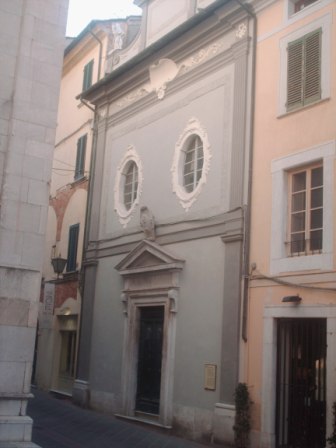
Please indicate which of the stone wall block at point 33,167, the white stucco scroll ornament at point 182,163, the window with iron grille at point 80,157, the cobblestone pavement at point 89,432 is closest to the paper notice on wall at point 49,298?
the cobblestone pavement at point 89,432

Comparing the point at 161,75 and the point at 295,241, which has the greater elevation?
the point at 161,75

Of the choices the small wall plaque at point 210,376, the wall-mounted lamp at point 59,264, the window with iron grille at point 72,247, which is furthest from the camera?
the window with iron grille at point 72,247

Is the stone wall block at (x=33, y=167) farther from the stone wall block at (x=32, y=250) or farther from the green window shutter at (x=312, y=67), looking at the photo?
the green window shutter at (x=312, y=67)

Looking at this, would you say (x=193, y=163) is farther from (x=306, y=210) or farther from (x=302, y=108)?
(x=306, y=210)

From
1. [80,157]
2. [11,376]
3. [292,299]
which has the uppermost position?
[80,157]

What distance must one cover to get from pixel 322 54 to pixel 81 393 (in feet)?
36.0

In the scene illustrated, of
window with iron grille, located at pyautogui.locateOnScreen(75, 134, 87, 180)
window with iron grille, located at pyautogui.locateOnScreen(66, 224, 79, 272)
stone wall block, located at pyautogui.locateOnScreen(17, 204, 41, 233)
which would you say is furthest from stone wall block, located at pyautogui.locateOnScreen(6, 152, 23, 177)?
window with iron grille, located at pyautogui.locateOnScreen(75, 134, 87, 180)

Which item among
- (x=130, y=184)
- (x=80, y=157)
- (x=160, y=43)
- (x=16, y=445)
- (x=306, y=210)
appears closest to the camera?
(x=16, y=445)

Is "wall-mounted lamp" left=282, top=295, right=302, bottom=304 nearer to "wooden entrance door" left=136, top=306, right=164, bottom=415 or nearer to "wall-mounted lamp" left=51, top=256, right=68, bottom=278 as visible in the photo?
"wooden entrance door" left=136, top=306, right=164, bottom=415

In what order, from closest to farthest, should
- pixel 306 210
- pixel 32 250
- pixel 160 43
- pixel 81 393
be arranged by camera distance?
pixel 32 250 → pixel 306 210 → pixel 160 43 → pixel 81 393

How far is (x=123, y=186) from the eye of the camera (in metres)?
17.9

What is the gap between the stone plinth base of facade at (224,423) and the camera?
40.2 feet

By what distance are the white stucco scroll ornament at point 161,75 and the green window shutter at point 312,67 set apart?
4.52 metres

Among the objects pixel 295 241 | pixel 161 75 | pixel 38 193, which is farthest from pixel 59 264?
pixel 38 193
